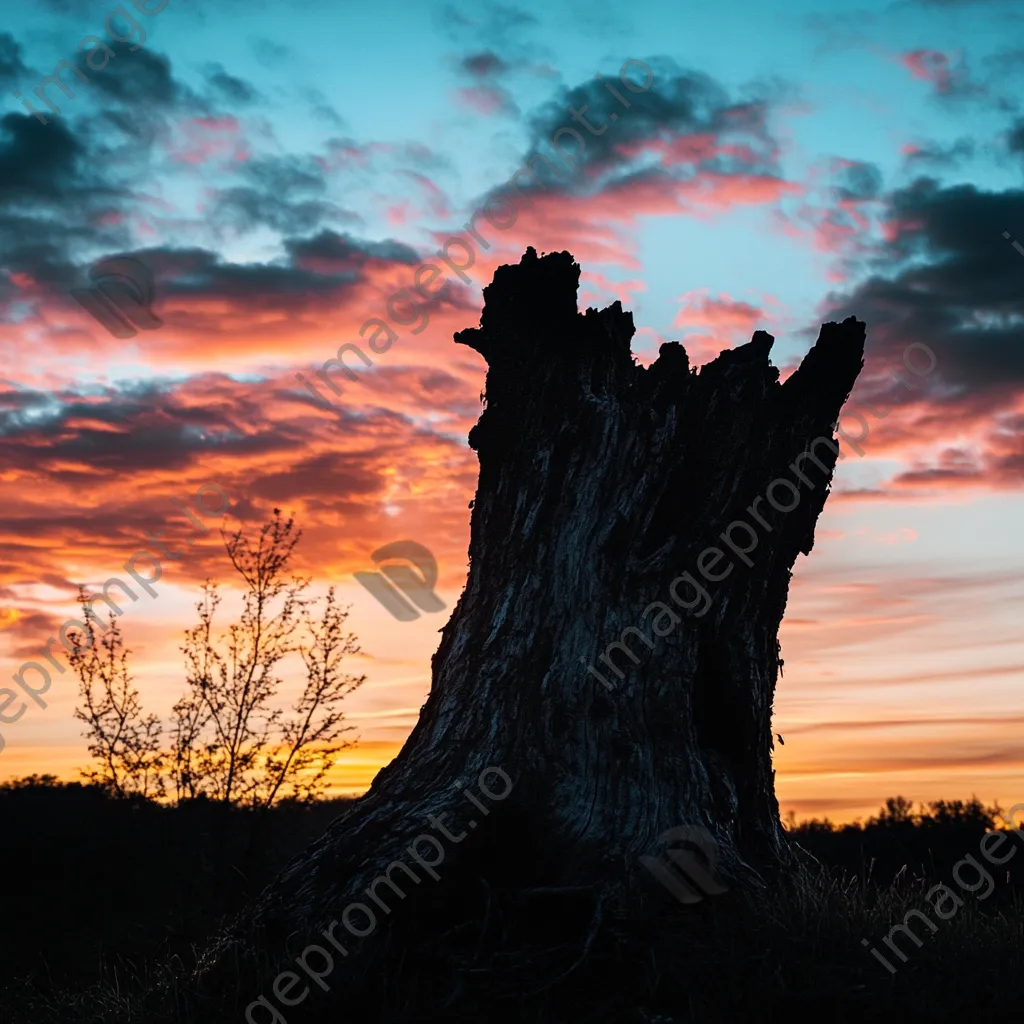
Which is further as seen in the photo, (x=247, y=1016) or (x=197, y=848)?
(x=197, y=848)

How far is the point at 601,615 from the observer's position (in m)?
8.05

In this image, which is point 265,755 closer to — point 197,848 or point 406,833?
point 197,848

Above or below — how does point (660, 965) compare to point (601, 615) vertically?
below

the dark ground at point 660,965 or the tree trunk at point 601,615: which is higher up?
the tree trunk at point 601,615

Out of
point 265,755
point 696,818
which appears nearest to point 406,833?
point 696,818

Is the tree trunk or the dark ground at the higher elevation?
the tree trunk

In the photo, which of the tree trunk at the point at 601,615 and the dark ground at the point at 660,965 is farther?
the tree trunk at the point at 601,615

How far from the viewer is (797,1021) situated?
5.98 metres

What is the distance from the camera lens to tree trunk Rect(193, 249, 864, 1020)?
741 cm

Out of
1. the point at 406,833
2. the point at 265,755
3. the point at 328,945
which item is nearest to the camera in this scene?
the point at 328,945

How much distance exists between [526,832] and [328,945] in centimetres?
148

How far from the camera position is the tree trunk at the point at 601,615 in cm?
741

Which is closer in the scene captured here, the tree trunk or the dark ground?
the dark ground

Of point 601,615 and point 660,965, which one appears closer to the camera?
point 660,965
